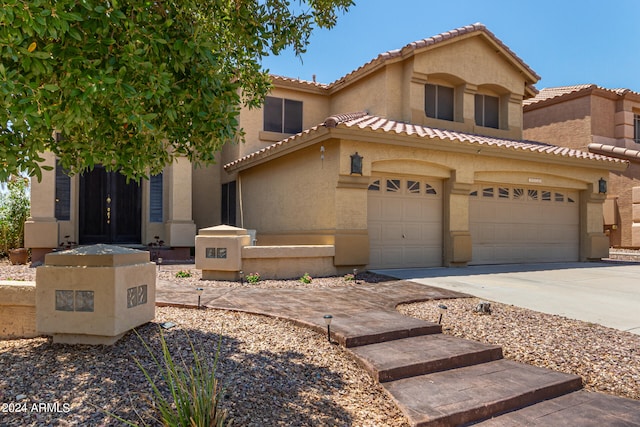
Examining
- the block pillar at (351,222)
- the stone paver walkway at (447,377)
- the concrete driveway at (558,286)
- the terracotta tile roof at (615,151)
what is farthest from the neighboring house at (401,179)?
the terracotta tile roof at (615,151)

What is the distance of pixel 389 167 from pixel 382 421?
8557mm

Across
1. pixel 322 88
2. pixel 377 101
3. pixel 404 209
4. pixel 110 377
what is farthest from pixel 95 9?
pixel 322 88

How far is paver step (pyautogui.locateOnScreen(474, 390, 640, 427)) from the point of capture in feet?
11.9

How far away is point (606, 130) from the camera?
2086 centimetres

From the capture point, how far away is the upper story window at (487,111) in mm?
15562

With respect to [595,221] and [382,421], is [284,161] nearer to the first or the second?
[382,421]

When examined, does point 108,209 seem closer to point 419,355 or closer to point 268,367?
point 268,367

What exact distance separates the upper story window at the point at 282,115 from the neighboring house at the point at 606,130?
13.6 metres

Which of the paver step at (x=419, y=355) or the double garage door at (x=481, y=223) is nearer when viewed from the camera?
the paver step at (x=419, y=355)

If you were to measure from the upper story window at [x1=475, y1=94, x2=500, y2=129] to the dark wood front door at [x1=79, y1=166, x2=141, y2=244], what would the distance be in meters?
12.5

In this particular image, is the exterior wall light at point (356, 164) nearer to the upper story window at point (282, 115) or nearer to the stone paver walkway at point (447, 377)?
the stone paver walkway at point (447, 377)

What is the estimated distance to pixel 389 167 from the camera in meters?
11.5

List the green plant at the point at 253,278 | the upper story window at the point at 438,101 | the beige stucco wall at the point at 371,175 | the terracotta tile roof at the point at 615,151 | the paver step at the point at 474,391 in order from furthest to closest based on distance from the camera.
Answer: the terracotta tile roof at the point at 615,151
the upper story window at the point at 438,101
the beige stucco wall at the point at 371,175
the green plant at the point at 253,278
the paver step at the point at 474,391

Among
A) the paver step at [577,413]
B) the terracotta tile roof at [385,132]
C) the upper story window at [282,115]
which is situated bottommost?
the paver step at [577,413]
